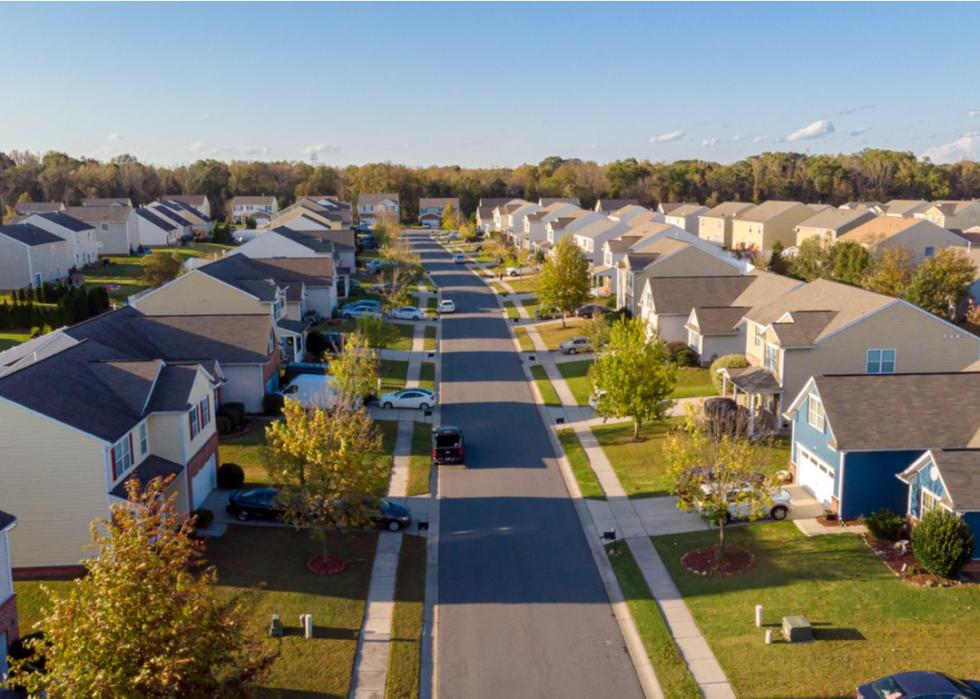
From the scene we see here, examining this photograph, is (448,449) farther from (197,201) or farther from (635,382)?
(197,201)

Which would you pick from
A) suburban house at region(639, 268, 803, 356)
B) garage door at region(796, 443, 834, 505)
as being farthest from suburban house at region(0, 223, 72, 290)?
garage door at region(796, 443, 834, 505)

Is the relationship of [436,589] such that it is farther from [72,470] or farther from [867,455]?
[867,455]

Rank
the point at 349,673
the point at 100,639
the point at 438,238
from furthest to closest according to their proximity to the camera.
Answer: the point at 438,238
the point at 349,673
the point at 100,639

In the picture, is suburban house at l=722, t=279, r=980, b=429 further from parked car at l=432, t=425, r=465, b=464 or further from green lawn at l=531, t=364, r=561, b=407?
parked car at l=432, t=425, r=465, b=464

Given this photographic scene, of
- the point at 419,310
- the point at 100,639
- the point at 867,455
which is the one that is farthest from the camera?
the point at 419,310

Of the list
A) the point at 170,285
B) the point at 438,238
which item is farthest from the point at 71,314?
the point at 438,238

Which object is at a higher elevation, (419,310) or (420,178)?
(420,178)
